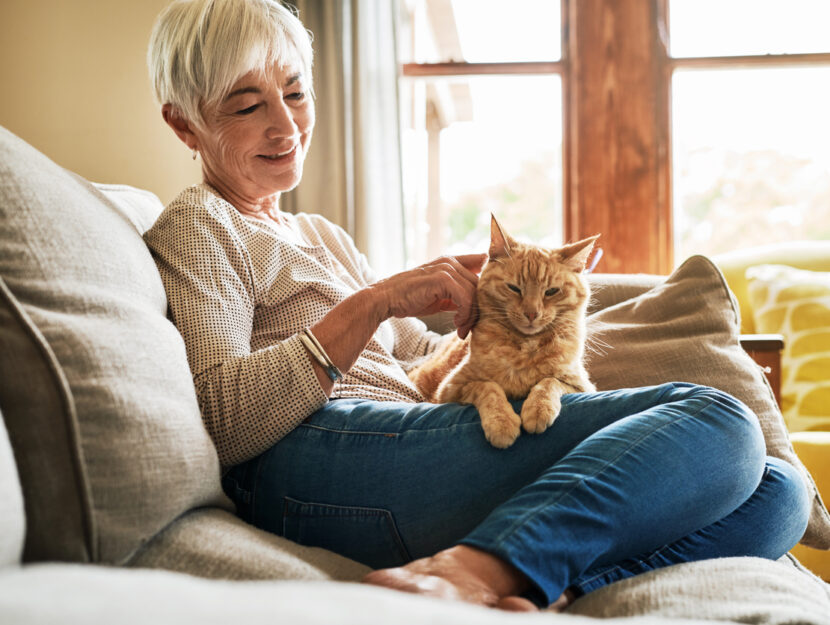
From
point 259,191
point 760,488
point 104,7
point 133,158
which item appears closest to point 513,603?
point 760,488

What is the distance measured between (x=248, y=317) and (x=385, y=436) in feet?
1.12

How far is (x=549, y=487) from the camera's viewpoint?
0.90 metres

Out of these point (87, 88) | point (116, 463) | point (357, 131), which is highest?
point (87, 88)

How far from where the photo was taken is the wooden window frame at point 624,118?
3002 mm

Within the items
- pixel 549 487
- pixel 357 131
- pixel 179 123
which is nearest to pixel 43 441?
pixel 549 487

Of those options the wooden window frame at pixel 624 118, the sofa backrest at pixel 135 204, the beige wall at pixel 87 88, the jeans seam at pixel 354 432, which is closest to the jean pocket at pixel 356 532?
the jeans seam at pixel 354 432

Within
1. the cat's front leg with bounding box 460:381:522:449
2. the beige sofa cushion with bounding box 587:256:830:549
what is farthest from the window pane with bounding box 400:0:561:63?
the cat's front leg with bounding box 460:381:522:449

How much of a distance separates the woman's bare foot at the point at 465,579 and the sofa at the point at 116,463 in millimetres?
95

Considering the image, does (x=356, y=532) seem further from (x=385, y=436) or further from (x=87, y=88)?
(x=87, y=88)

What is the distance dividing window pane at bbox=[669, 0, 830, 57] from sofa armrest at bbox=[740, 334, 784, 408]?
1681 millimetres

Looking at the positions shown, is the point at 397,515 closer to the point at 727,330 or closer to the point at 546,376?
the point at 546,376

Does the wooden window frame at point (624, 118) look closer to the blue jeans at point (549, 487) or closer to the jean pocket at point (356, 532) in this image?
the blue jeans at point (549, 487)

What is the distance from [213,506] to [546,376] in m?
0.62

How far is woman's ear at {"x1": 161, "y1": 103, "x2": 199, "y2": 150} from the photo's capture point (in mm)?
1501
